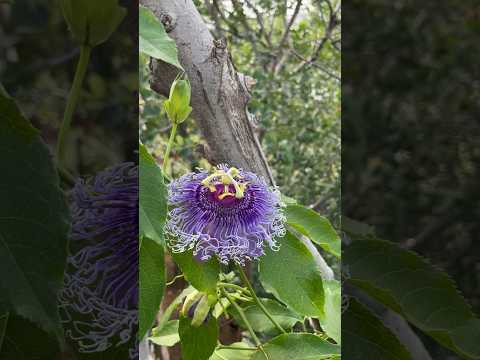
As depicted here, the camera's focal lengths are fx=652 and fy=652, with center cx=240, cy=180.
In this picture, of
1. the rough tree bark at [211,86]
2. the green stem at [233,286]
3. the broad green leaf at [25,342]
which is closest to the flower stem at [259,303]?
the green stem at [233,286]

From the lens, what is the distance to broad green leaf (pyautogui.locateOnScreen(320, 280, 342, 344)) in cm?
67

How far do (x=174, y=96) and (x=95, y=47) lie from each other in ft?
0.74

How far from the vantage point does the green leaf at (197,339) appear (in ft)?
2.04

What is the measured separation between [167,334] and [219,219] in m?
0.16

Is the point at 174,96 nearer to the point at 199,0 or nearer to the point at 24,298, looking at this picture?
the point at 199,0

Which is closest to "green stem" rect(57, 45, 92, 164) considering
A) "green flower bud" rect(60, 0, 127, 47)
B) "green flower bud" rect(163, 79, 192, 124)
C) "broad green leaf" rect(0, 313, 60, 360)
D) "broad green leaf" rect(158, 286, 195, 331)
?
"green flower bud" rect(60, 0, 127, 47)

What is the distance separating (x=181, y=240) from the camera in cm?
60

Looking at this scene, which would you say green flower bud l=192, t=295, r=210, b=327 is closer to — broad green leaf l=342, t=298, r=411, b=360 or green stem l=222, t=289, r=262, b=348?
green stem l=222, t=289, r=262, b=348

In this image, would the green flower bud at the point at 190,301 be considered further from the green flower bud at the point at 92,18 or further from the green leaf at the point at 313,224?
the green flower bud at the point at 92,18

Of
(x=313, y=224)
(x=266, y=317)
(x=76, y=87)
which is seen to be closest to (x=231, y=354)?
(x=266, y=317)

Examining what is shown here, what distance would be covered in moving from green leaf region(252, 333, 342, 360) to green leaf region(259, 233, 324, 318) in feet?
0.09

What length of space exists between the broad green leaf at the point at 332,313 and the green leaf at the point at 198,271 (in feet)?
0.42

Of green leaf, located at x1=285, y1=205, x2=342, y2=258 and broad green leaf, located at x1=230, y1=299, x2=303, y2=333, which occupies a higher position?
green leaf, located at x1=285, y1=205, x2=342, y2=258

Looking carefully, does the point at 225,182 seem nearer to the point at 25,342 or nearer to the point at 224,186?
the point at 224,186
